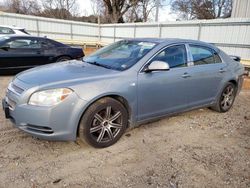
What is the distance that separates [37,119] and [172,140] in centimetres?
208

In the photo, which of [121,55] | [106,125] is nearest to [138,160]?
[106,125]

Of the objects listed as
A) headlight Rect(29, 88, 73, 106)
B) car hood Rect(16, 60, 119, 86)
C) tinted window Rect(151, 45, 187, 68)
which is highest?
tinted window Rect(151, 45, 187, 68)

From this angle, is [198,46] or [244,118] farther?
[244,118]

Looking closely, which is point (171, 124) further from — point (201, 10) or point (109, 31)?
point (201, 10)

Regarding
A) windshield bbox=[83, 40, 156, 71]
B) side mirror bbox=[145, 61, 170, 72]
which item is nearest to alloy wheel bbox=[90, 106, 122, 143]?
windshield bbox=[83, 40, 156, 71]

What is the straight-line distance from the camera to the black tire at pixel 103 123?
3.34 meters

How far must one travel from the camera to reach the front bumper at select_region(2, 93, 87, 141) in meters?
3.12

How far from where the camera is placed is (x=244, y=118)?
524cm

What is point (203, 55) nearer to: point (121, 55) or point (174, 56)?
point (174, 56)

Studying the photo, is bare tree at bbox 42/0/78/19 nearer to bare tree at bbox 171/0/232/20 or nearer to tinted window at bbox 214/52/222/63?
bare tree at bbox 171/0/232/20

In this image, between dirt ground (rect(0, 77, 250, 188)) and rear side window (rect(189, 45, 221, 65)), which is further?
rear side window (rect(189, 45, 221, 65))

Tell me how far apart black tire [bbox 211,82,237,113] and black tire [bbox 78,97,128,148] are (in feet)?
8.11

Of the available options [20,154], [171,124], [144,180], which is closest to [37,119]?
[20,154]

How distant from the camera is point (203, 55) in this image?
4.81 m
